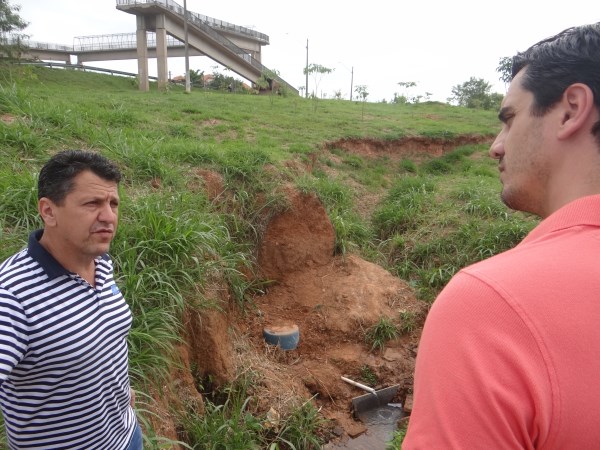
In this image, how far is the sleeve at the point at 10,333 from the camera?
4.92ft

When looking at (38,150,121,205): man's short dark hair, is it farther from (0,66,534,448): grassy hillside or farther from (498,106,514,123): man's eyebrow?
(498,106,514,123): man's eyebrow

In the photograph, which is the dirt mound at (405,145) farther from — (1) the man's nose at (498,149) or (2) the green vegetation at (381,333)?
(1) the man's nose at (498,149)

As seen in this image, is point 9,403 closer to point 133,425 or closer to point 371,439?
point 133,425

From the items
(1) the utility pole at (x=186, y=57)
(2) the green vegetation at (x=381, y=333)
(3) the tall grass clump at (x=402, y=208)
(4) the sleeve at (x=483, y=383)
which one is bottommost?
(2) the green vegetation at (x=381, y=333)

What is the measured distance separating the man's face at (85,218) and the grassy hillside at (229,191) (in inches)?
50.6

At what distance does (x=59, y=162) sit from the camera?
6.30ft

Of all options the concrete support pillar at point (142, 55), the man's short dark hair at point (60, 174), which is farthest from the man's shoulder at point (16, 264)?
the concrete support pillar at point (142, 55)

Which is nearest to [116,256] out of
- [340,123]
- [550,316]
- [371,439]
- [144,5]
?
[371,439]

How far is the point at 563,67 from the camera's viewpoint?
96cm

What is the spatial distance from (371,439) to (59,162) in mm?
3933

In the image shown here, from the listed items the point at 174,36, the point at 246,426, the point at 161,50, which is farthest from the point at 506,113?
the point at 174,36

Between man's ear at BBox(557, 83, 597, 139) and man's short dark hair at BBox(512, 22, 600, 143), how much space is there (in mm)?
12

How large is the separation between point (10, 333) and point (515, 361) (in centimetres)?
153

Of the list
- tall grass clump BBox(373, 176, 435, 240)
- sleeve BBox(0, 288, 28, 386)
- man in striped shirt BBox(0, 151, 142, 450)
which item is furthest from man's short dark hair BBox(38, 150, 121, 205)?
tall grass clump BBox(373, 176, 435, 240)
